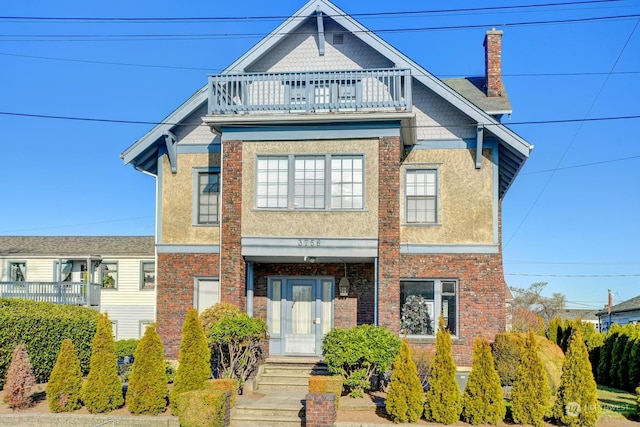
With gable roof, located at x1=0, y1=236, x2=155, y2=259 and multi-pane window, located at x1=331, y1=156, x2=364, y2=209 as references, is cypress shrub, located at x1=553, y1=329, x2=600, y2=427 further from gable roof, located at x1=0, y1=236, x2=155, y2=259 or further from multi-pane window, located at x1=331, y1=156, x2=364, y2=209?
gable roof, located at x1=0, y1=236, x2=155, y2=259

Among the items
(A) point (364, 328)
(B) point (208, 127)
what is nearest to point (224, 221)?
(B) point (208, 127)

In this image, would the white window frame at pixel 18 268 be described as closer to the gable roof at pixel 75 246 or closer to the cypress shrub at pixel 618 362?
the gable roof at pixel 75 246

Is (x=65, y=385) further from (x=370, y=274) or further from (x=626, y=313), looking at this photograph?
(x=626, y=313)

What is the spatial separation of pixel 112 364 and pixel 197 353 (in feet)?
5.71

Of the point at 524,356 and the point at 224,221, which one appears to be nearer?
the point at 524,356

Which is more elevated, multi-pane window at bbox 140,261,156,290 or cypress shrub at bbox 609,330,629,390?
multi-pane window at bbox 140,261,156,290

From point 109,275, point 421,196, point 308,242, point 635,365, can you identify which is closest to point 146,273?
point 109,275

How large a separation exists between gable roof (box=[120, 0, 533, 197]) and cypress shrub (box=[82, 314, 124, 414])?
659 centimetres

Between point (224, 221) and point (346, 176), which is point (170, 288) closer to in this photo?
point (224, 221)

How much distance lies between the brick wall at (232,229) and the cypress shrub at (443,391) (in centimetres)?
578

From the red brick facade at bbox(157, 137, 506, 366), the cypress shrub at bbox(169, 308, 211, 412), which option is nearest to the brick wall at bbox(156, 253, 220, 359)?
the red brick facade at bbox(157, 137, 506, 366)

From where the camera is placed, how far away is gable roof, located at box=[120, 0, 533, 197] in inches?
672

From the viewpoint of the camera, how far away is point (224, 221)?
16844mm

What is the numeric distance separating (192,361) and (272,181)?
5418 millimetres
